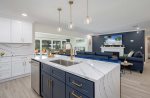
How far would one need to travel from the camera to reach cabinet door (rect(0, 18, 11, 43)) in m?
3.08

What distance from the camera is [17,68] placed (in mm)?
3412

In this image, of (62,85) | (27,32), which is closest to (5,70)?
(27,32)

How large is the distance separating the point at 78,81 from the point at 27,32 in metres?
3.45

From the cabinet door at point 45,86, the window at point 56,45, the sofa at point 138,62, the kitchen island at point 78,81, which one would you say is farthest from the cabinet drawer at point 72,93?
the window at point 56,45

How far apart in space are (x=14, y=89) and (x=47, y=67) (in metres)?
1.59

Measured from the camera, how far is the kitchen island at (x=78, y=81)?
1.04 m

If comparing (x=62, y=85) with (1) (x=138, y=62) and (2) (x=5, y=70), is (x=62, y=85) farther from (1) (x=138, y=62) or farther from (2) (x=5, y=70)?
(1) (x=138, y=62)

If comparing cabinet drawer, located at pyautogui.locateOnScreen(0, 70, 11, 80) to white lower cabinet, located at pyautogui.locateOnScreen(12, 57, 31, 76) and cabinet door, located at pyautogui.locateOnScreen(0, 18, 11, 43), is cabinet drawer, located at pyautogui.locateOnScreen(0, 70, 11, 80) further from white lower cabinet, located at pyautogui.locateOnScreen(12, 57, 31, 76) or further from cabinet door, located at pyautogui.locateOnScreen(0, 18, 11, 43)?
cabinet door, located at pyautogui.locateOnScreen(0, 18, 11, 43)

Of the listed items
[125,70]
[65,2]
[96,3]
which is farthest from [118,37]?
[65,2]

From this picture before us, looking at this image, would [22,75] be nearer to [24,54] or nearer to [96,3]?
[24,54]

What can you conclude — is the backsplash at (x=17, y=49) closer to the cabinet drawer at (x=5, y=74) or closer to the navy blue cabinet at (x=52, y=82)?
the cabinet drawer at (x=5, y=74)

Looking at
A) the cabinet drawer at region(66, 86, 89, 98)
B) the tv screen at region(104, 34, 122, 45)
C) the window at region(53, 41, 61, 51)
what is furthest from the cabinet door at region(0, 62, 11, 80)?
the tv screen at region(104, 34, 122, 45)

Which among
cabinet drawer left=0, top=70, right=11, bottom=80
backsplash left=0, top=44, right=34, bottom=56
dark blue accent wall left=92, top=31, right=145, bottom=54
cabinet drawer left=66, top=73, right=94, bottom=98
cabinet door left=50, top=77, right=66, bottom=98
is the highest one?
dark blue accent wall left=92, top=31, right=145, bottom=54

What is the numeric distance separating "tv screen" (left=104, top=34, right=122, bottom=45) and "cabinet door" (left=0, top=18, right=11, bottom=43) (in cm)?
689
